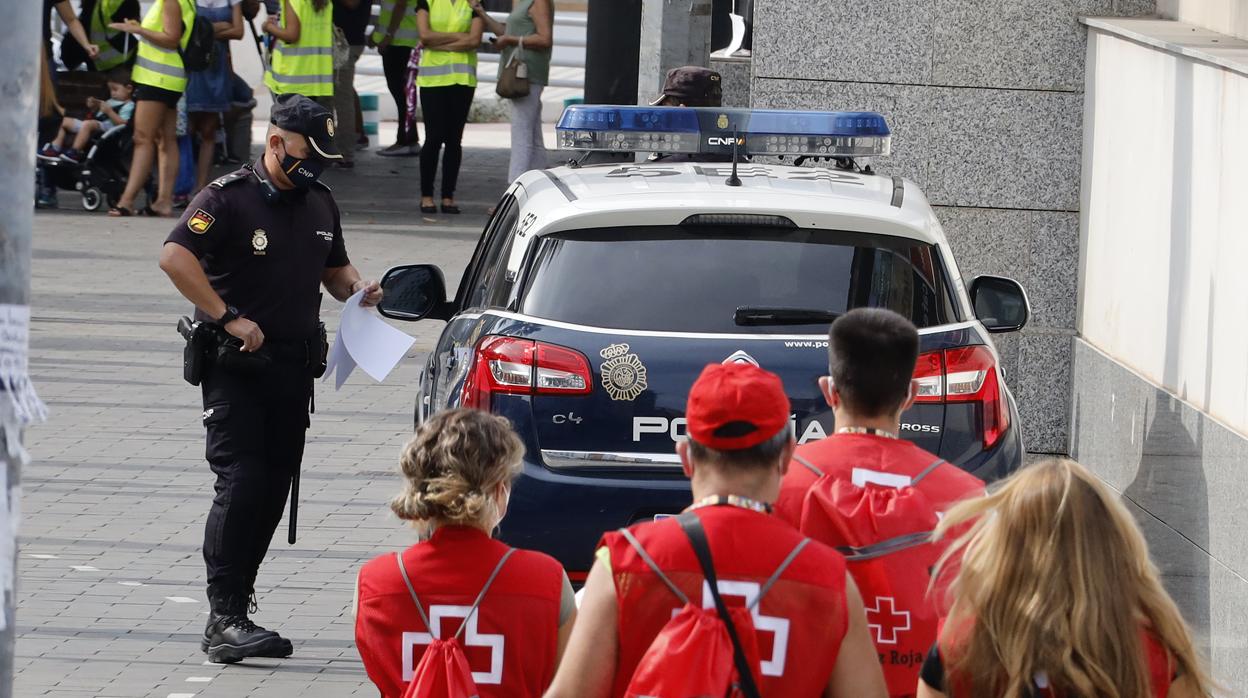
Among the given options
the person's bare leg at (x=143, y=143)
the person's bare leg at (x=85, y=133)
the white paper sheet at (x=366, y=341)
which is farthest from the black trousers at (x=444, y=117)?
the white paper sheet at (x=366, y=341)

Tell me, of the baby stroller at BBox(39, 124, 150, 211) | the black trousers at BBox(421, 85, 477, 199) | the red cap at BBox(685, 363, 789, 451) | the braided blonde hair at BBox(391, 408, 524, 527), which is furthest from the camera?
the black trousers at BBox(421, 85, 477, 199)

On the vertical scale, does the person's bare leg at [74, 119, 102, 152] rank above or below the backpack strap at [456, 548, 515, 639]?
above

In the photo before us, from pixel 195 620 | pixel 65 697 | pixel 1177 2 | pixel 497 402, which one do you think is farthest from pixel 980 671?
pixel 1177 2

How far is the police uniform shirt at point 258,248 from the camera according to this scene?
20.7 ft

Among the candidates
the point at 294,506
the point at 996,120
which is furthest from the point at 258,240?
the point at 996,120

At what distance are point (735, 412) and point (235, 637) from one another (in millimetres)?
3615

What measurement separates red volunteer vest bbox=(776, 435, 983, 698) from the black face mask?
297 centimetres

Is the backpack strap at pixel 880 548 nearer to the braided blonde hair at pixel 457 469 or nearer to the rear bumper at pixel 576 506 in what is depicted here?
the braided blonde hair at pixel 457 469

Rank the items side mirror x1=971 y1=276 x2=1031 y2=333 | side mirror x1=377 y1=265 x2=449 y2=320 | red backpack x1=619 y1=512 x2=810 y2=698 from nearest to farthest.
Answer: red backpack x1=619 y1=512 x2=810 y2=698
side mirror x1=971 y1=276 x2=1031 y2=333
side mirror x1=377 y1=265 x2=449 y2=320

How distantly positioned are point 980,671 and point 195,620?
431 cm

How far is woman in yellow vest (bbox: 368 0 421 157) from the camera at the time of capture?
2077 centimetres

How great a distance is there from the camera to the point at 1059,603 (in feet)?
10.3

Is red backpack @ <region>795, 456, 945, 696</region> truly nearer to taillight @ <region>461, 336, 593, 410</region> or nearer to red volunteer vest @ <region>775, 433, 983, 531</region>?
red volunteer vest @ <region>775, 433, 983, 531</region>

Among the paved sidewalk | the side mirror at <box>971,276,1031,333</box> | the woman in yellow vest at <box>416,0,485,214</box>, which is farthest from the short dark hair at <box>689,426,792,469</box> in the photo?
the woman in yellow vest at <box>416,0,485,214</box>
